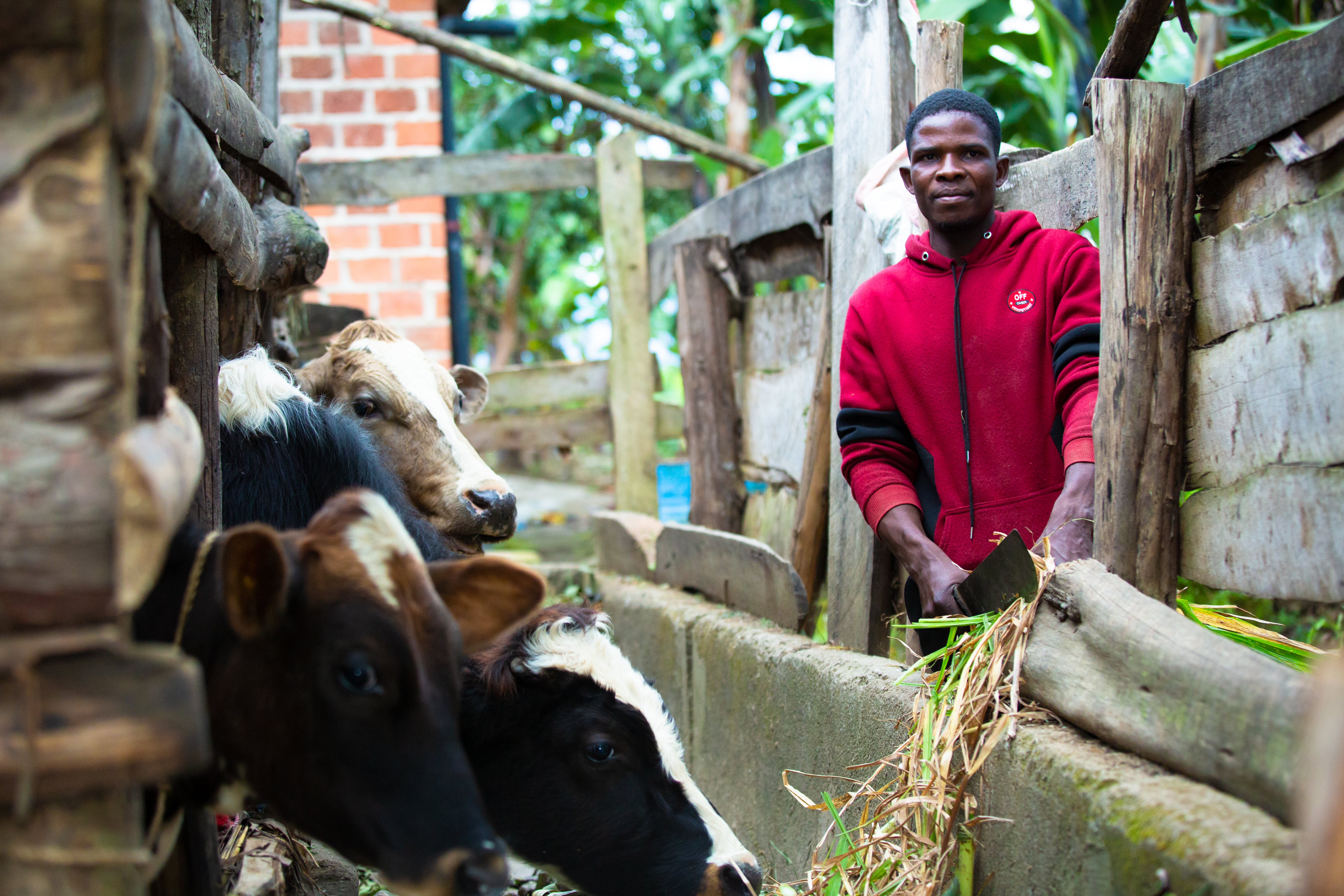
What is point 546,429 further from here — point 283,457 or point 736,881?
point 736,881

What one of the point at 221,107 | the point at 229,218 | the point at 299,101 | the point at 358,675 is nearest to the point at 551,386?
the point at 299,101

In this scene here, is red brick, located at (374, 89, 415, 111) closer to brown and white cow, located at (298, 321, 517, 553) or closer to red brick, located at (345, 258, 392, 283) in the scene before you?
red brick, located at (345, 258, 392, 283)

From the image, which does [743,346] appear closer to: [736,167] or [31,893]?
[736,167]

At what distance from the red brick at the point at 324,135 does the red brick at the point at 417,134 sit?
413 millimetres

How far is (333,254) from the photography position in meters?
7.02

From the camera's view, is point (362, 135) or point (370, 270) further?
point (362, 135)

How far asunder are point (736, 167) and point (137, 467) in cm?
536

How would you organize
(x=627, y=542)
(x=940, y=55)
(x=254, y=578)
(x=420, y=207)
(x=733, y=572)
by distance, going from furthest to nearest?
(x=420, y=207), (x=627, y=542), (x=733, y=572), (x=940, y=55), (x=254, y=578)

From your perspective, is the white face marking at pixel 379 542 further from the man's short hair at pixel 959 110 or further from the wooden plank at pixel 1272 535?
the man's short hair at pixel 959 110

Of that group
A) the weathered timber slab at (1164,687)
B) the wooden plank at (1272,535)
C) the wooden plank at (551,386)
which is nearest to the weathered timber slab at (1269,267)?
the wooden plank at (1272,535)

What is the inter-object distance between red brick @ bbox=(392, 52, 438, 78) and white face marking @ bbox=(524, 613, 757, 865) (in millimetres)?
5438

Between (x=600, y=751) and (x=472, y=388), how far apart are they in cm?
252

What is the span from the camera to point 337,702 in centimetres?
171

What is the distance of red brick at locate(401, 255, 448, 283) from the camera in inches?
277
